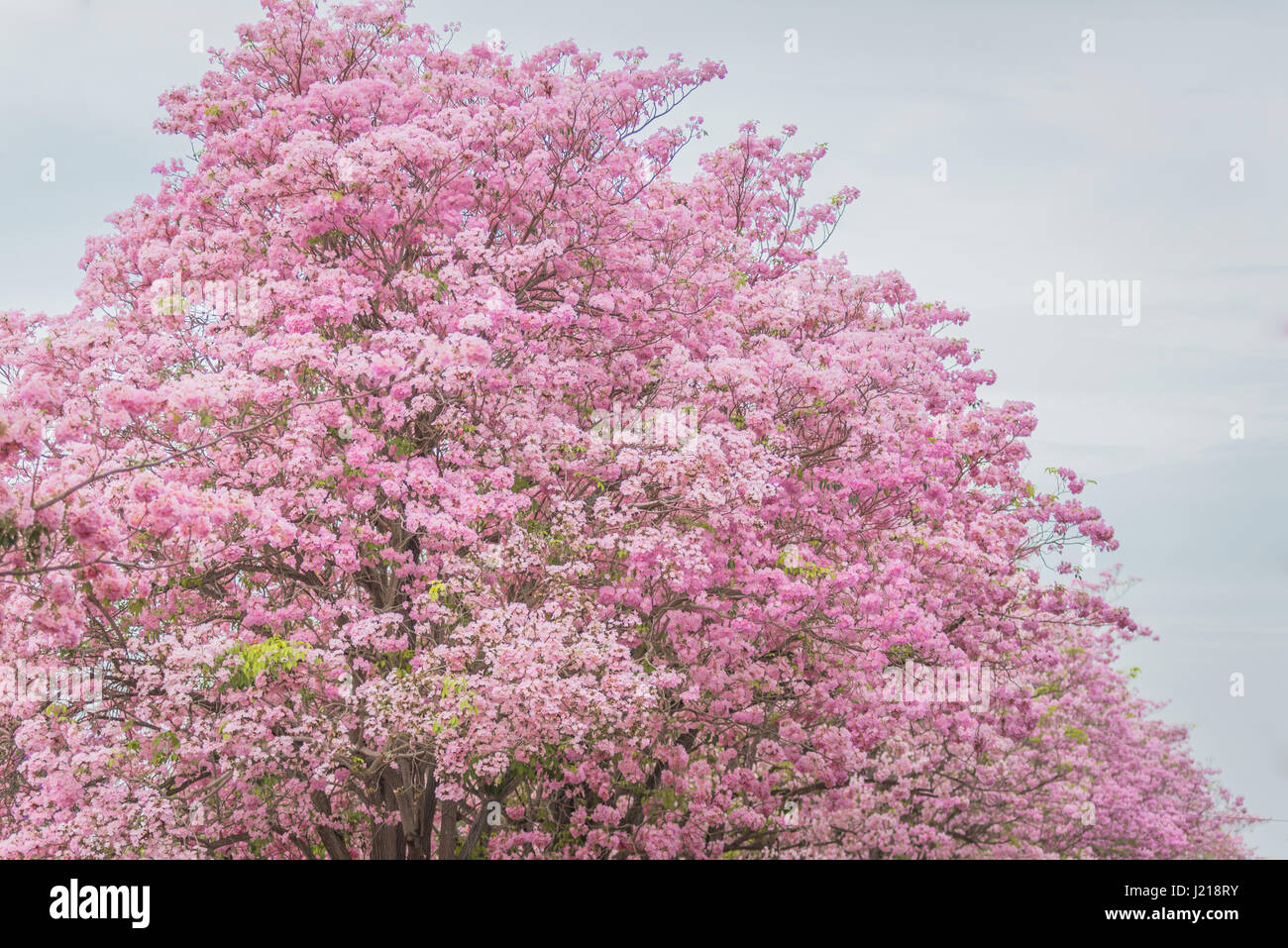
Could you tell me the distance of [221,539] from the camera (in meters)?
12.9

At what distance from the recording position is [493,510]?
1315cm

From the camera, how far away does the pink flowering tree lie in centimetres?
1282

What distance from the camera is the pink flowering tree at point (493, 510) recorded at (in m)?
12.8

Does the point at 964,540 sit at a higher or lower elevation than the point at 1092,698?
higher

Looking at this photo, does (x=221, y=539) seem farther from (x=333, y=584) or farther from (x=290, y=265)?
(x=290, y=265)

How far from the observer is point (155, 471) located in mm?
13602

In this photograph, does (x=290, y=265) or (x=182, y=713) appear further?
(x=290, y=265)

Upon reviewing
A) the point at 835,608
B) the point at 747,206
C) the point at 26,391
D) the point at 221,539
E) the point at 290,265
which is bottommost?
the point at 835,608
